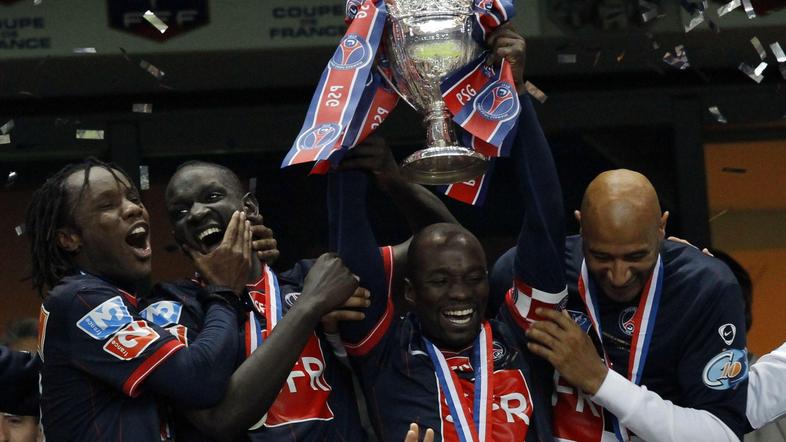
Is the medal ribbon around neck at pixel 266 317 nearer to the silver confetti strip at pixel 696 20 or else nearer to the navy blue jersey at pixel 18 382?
the navy blue jersey at pixel 18 382

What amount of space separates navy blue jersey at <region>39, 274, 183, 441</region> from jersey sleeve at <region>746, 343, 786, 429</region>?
1.65 meters

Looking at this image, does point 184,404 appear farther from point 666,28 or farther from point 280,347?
point 666,28

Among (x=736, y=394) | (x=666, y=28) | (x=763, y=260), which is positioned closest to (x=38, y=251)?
(x=736, y=394)

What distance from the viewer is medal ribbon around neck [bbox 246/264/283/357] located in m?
4.24

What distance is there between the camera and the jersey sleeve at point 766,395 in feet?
14.9

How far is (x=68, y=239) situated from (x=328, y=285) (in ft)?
2.29

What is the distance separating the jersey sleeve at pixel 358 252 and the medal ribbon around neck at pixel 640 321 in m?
0.56

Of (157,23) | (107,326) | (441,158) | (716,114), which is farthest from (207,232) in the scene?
(716,114)

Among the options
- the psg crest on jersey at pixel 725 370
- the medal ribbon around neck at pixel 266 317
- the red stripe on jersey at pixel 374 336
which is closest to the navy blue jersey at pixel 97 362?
the medal ribbon around neck at pixel 266 317

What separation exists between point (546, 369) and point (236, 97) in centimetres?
302

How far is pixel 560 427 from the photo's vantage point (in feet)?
14.4

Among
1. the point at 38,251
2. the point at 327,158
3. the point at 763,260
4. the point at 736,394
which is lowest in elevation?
the point at 763,260

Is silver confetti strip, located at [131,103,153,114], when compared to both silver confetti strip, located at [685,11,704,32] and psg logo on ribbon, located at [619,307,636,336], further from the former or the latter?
psg logo on ribbon, located at [619,307,636,336]

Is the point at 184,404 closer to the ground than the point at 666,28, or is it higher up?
closer to the ground
